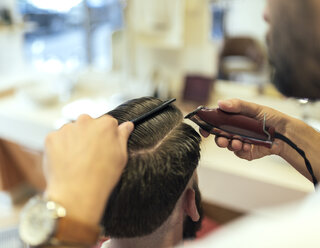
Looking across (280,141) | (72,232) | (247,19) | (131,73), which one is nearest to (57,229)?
(72,232)

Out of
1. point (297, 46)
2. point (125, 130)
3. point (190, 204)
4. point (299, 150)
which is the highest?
point (297, 46)

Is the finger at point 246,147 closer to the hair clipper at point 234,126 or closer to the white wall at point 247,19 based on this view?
the hair clipper at point 234,126

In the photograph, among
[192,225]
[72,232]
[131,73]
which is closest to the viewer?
[72,232]

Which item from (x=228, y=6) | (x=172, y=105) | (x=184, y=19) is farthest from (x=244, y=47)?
(x=172, y=105)

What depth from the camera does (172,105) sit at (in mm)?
892

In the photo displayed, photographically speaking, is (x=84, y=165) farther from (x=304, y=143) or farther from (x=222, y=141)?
(x=304, y=143)

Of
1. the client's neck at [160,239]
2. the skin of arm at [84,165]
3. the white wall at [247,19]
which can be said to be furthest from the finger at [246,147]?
the white wall at [247,19]

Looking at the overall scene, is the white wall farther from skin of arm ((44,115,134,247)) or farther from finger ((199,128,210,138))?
skin of arm ((44,115,134,247))

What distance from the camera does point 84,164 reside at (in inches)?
22.5

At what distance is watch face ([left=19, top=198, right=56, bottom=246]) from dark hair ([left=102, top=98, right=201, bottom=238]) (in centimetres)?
17

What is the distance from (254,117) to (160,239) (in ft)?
1.27

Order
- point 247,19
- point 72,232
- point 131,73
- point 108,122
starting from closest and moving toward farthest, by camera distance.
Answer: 1. point 72,232
2. point 108,122
3. point 247,19
4. point 131,73

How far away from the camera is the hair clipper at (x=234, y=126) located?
2.69 ft

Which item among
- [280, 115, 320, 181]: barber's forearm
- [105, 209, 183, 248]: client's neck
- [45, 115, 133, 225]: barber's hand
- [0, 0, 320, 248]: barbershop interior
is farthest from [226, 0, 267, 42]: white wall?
[45, 115, 133, 225]: barber's hand
